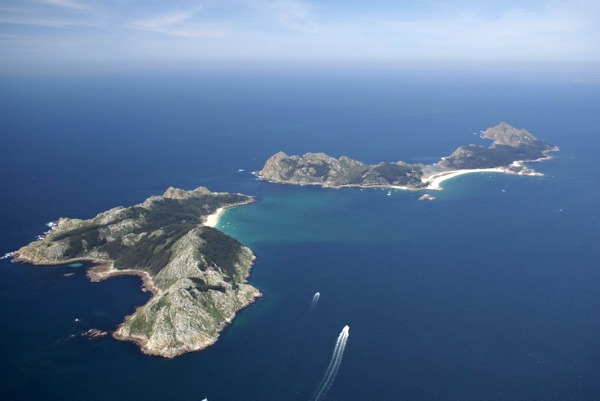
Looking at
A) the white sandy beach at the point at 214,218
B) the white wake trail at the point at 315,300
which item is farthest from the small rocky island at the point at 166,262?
the white wake trail at the point at 315,300

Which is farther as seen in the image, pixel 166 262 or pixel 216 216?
pixel 216 216

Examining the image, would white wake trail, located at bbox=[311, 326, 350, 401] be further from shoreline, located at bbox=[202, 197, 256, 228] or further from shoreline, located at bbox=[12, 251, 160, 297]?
shoreline, located at bbox=[202, 197, 256, 228]

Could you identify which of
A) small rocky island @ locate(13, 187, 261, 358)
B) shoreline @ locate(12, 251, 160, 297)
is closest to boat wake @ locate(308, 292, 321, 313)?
small rocky island @ locate(13, 187, 261, 358)

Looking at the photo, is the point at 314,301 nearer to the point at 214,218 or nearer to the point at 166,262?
the point at 166,262

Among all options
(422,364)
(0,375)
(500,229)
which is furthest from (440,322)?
(0,375)

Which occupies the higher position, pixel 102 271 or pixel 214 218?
pixel 214 218

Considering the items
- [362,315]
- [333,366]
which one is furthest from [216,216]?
[333,366]

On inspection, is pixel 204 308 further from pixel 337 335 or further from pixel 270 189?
pixel 270 189
